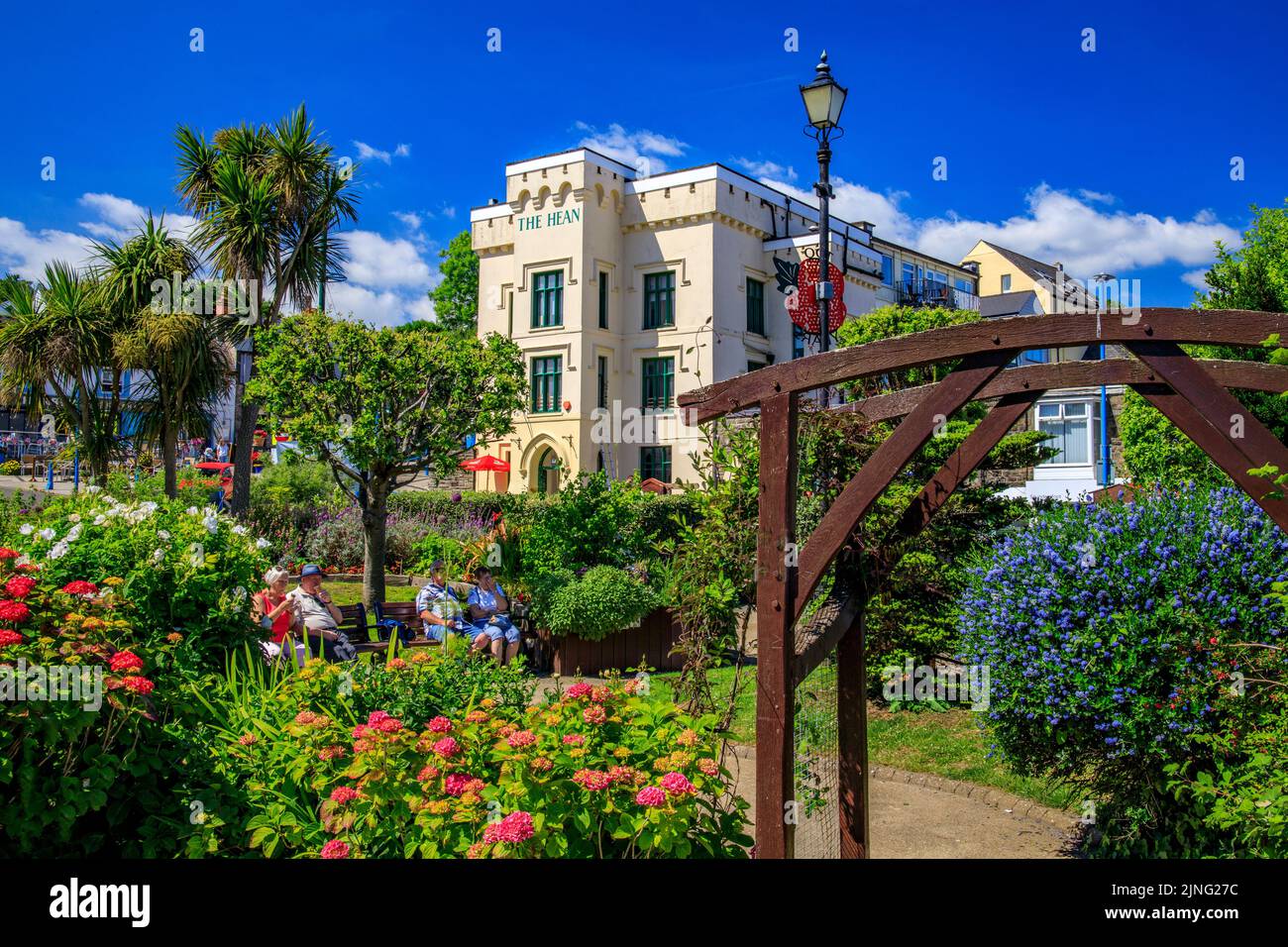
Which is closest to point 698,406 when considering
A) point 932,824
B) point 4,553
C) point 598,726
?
point 598,726

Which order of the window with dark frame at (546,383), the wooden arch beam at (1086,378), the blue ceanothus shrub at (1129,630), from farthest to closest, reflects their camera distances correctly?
the window with dark frame at (546,383)
the blue ceanothus shrub at (1129,630)
the wooden arch beam at (1086,378)

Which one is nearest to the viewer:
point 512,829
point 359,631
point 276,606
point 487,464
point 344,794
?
point 512,829

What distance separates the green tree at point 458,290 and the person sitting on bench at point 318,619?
37.8m

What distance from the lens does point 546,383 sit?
35.8 metres

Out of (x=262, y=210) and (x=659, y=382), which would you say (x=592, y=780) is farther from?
(x=659, y=382)

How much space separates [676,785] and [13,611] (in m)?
2.73

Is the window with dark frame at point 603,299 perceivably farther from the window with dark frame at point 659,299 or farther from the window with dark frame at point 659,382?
the window with dark frame at point 659,382

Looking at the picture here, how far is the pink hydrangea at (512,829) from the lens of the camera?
10.5 feet

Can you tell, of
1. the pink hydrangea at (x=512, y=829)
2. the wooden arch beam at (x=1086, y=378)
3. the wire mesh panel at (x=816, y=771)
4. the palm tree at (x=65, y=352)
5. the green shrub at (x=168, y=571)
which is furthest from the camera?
the palm tree at (x=65, y=352)

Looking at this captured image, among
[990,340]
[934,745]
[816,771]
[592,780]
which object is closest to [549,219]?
[934,745]

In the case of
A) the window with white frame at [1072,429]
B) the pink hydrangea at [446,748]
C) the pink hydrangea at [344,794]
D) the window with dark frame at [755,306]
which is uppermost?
the window with dark frame at [755,306]

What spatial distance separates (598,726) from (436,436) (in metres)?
11.8

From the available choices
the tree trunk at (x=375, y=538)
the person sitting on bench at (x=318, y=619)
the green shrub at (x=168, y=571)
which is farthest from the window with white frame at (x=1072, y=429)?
the green shrub at (x=168, y=571)

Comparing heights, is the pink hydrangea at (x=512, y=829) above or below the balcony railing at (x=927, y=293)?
below
